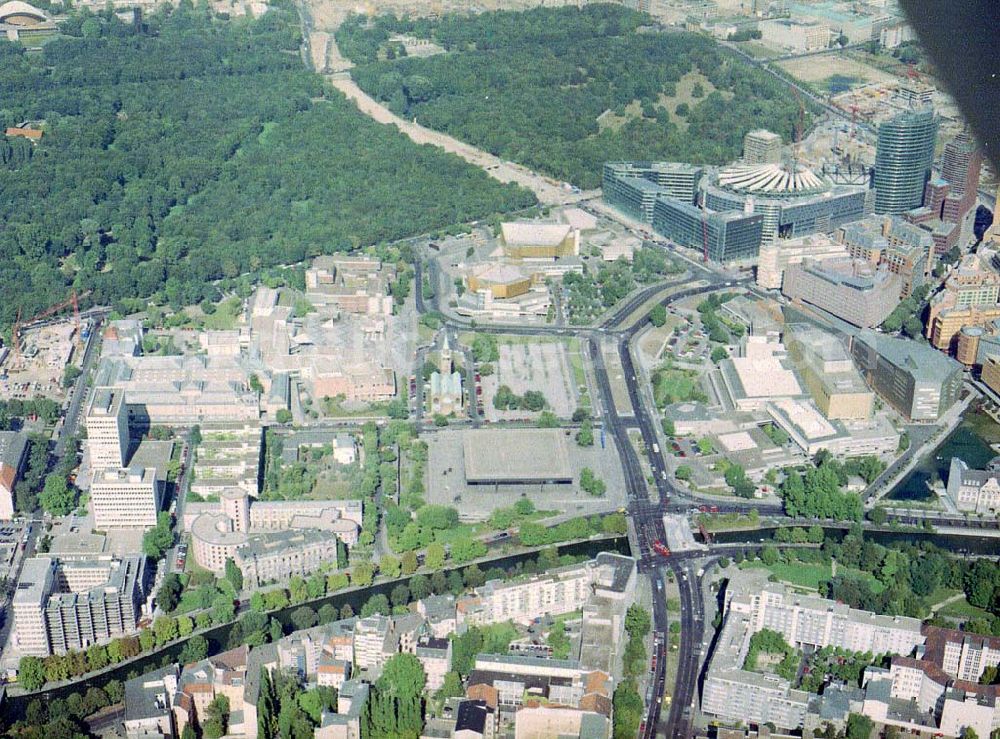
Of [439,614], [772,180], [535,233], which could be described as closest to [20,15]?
[535,233]

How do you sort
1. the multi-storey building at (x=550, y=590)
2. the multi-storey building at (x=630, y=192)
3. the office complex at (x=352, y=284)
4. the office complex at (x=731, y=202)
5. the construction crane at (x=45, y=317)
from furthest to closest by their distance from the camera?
the multi-storey building at (x=630, y=192) < the office complex at (x=731, y=202) < the office complex at (x=352, y=284) < the construction crane at (x=45, y=317) < the multi-storey building at (x=550, y=590)

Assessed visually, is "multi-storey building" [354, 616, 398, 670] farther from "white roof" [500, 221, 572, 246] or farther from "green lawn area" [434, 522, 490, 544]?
"white roof" [500, 221, 572, 246]

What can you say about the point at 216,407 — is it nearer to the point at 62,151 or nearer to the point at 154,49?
the point at 62,151

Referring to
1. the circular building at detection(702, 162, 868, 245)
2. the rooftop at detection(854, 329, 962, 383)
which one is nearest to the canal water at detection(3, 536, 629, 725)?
the rooftop at detection(854, 329, 962, 383)

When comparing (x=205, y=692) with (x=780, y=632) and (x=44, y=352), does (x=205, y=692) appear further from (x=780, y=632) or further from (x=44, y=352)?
(x=44, y=352)

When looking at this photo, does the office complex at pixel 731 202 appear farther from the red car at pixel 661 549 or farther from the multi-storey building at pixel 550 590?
the multi-storey building at pixel 550 590

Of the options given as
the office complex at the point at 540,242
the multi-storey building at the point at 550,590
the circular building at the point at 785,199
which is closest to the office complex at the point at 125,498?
the multi-storey building at the point at 550,590
